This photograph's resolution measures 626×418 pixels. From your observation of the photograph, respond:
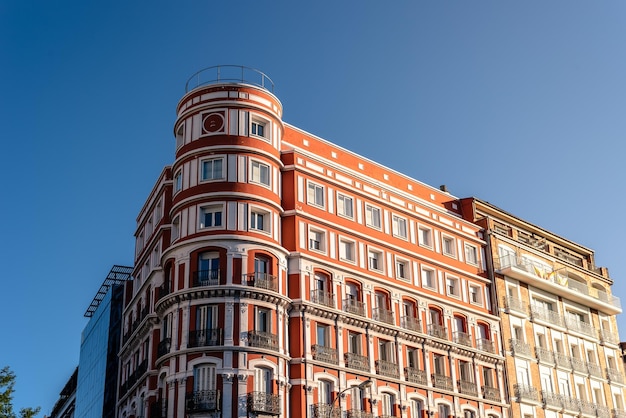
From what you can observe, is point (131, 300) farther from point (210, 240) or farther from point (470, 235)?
point (470, 235)

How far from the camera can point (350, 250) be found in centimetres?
6178

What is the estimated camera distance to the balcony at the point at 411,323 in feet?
206

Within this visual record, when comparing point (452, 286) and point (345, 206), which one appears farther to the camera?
point (452, 286)

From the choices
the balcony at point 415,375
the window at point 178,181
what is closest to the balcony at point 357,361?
the balcony at point 415,375

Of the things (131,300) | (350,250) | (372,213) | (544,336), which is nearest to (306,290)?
(350,250)

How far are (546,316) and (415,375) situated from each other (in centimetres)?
1957

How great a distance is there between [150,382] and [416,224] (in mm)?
23376

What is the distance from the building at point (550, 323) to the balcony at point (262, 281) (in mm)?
24154

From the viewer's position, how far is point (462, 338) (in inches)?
2633

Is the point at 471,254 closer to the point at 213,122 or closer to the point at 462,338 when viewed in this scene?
the point at 462,338

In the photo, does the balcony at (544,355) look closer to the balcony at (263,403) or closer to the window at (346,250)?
the window at (346,250)

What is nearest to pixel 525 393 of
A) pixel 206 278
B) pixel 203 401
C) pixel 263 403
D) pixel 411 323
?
pixel 411 323

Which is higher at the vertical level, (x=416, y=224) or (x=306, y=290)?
(x=416, y=224)

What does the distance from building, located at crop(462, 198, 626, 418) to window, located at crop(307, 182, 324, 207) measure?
59.4 ft
